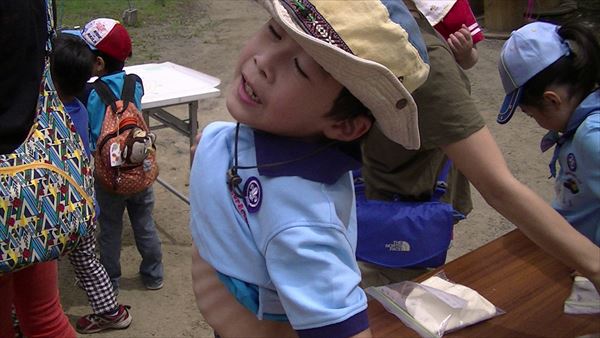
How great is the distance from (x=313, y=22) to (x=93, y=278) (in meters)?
2.18

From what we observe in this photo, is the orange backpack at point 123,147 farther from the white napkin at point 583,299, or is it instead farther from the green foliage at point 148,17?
the green foliage at point 148,17

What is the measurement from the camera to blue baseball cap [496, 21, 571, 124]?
1.74 meters

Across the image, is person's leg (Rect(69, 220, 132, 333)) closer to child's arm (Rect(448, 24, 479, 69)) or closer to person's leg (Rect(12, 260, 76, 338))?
person's leg (Rect(12, 260, 76, 338))

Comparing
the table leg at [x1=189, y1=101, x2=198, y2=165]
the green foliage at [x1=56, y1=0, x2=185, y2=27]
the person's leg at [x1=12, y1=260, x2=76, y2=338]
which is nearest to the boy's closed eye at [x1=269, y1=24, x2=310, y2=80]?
the person's leg at [x1=12, y1=260, x2=76, y2=338]

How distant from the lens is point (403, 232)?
1715 mm

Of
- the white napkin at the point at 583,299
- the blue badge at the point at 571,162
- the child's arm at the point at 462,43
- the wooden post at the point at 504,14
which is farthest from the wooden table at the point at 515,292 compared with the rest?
the wooden post at the point at 504,14

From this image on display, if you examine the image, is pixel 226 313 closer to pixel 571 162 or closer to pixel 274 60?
pixel 274 60

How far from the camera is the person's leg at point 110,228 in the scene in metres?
3.08

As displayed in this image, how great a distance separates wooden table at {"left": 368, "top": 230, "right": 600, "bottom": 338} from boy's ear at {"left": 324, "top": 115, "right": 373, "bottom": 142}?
629mm

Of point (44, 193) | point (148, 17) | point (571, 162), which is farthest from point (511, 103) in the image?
point (148, 17)

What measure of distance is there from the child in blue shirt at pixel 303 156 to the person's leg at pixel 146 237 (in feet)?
7.13

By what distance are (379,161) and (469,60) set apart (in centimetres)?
40

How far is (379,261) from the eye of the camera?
178 cm

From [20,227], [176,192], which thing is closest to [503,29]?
[176,192]
